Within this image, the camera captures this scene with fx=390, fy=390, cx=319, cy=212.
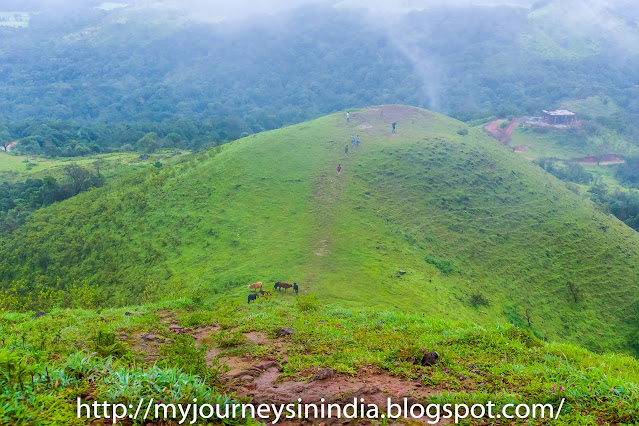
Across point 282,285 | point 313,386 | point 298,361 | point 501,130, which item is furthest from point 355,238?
point 501,130

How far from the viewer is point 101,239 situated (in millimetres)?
24359

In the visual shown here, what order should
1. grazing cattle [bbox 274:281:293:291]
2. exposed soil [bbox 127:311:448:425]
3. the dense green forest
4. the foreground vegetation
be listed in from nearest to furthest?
the foreground vegetation, exposed soil [bbox 127:311:448:425], grazing cattle [bbox 274:281:293:291], the dense green forest

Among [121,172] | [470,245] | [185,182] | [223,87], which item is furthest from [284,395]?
[223,87]

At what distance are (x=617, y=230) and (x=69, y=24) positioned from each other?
9312 inches

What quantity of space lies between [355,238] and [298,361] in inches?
608

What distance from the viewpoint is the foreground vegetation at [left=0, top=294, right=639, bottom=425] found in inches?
155

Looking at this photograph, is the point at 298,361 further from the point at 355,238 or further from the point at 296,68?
the point at 296,68

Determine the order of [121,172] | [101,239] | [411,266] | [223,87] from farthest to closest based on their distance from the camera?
[223,87] → [121,172] → [101,239] → [411,266]

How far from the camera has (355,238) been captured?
2167 cm

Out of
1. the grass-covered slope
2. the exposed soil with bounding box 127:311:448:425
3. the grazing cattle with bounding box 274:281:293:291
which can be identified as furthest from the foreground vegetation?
the grass-covered slope

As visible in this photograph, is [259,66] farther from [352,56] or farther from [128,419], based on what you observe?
[128,419]

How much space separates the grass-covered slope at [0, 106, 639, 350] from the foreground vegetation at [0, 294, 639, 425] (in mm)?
6211

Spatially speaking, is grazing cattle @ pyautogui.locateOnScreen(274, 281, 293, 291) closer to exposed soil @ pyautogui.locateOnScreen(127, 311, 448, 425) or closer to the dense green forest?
exposed soil @ pyautogui.locateOnScreen(127, 311, 448, 425)

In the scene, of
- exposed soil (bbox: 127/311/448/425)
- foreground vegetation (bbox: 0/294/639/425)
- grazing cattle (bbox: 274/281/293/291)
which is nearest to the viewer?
foreground vegetation (bbox: 0/294/639/425)
